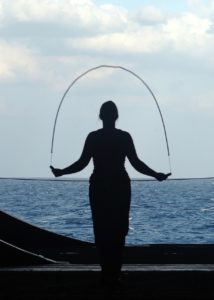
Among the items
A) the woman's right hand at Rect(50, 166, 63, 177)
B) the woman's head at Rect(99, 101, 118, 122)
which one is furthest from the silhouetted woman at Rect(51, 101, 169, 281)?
the woman's right hand at Rect(50, 166, 63, 177)

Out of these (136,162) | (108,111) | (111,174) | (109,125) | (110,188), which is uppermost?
(108,111)

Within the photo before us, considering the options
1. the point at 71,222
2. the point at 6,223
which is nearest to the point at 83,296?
the point at 6,223

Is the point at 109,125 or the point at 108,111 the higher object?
the point at 108,111

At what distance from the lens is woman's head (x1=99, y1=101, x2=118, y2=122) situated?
33.1 ft

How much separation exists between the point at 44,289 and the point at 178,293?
131 centimetres

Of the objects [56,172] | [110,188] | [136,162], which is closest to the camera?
[110,188]

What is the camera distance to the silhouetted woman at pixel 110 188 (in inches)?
393

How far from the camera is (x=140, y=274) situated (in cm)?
1109

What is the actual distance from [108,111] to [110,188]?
2.52ft

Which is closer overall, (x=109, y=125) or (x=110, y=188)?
(x=110, y=188)

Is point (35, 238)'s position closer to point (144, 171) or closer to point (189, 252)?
point (189, 252)

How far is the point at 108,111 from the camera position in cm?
1009

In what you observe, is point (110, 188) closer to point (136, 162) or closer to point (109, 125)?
point (136, 162)

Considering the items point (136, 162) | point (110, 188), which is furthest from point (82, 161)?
point (136, 162)
